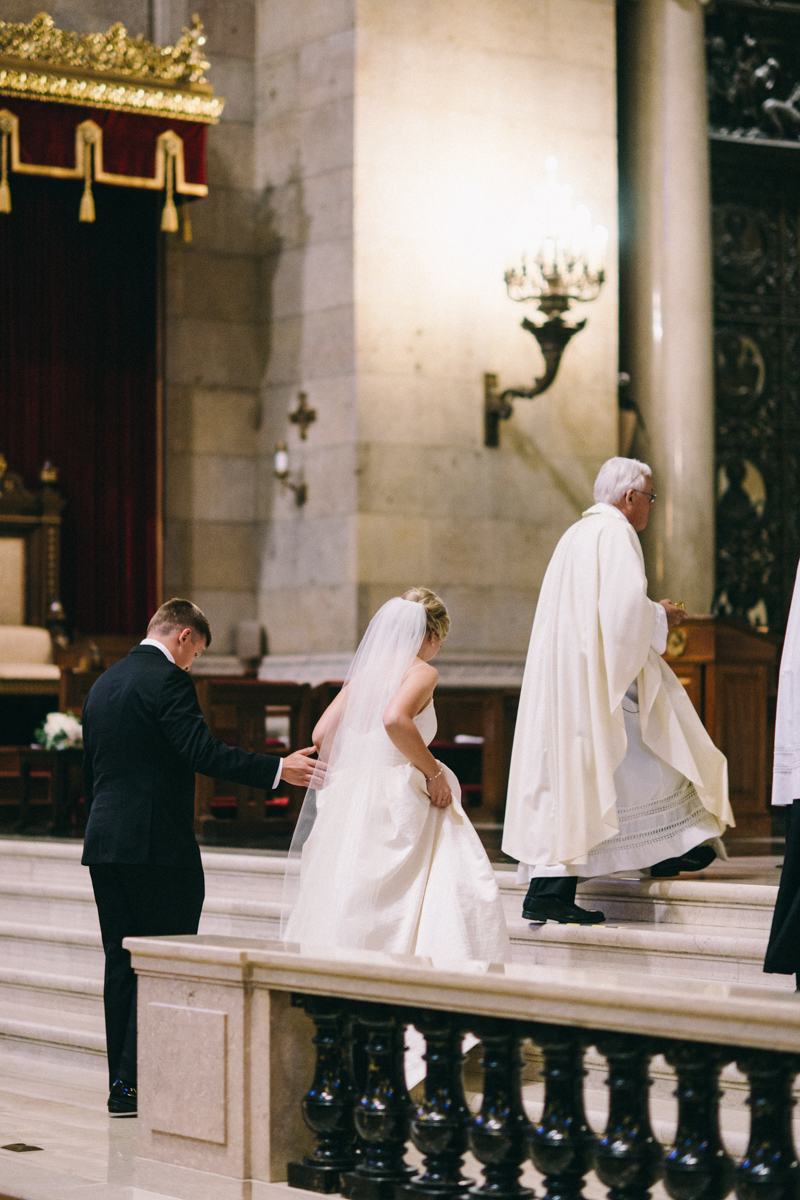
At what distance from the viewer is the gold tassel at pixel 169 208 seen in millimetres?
11781

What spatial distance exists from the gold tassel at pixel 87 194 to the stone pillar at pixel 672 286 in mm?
3987

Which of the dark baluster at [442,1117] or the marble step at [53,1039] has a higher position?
the dark baluster at [442,1117]

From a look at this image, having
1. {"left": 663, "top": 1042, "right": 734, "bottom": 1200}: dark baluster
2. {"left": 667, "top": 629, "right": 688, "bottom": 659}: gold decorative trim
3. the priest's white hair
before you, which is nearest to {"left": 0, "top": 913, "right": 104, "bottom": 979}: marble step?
the priest's white hair

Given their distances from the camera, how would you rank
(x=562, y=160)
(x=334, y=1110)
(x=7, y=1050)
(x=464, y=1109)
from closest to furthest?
1. (x=464, y=1109)
2. (x=334, y=1110)
3. (x=7, y=1050)
4. (x=562, y=160)

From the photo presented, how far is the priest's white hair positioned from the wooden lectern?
2817mm

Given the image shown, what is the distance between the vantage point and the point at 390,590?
39.5 feet

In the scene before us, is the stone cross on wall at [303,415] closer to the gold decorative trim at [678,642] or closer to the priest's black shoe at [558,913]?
the gold decorative trim at [678,642]

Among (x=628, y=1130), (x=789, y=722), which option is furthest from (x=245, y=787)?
(x=628, y=1130)

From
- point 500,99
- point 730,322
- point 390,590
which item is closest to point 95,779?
point 390,590

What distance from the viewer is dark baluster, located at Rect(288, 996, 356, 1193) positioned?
436 cm

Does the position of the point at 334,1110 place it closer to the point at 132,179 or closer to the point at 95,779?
the point at 95,779

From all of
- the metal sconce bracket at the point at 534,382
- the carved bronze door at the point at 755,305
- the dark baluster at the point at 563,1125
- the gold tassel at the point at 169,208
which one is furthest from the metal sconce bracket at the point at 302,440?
the dark baluster at the point at 563,1125

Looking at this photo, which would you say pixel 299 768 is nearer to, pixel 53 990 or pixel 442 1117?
pixel 442 1117

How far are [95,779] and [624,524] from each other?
82.3 inches
